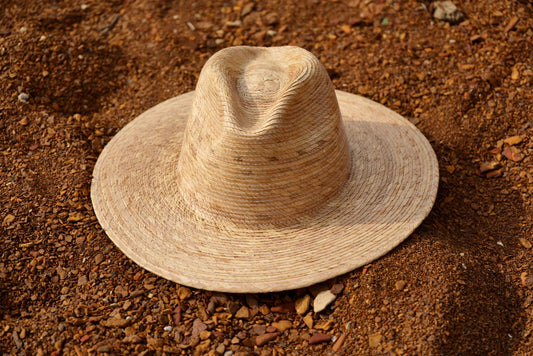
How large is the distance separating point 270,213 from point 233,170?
347mm

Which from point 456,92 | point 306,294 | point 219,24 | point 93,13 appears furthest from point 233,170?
point 93,13

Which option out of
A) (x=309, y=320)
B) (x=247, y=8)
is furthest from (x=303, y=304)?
(x=247, y=8)

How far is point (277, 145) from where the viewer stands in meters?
3.44

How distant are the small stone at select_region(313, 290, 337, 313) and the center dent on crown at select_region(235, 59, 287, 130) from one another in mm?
1017

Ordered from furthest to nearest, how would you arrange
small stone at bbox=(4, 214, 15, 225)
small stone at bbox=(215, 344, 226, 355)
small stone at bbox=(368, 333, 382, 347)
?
small stone at bbox=(4, 214, 15, 225) → small stone at bbox=(215, 344, 226, 355) → small stone at bbox=(368, 333, 382, 347)

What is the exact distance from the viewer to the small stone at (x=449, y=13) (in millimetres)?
5375

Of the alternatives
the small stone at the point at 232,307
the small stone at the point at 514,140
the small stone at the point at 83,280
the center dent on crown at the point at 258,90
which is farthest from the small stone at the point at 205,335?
the small stone at the point at 514,140

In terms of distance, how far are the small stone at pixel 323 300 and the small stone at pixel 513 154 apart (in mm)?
1830

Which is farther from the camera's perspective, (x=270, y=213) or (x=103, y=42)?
(x=103, y=42)

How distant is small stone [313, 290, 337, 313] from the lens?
3.46m

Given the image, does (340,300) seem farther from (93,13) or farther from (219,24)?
(93,13)

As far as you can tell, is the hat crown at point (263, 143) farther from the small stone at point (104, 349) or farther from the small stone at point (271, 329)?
the small stone at point (104, 349)

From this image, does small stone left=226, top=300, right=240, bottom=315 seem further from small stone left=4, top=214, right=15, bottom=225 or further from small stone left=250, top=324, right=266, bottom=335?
small stone left=4, top=214, right=15, bottom=225

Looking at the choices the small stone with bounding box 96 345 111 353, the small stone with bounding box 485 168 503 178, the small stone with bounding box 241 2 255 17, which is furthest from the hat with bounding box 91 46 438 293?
the small stone with bounding box 241 2 255 17
